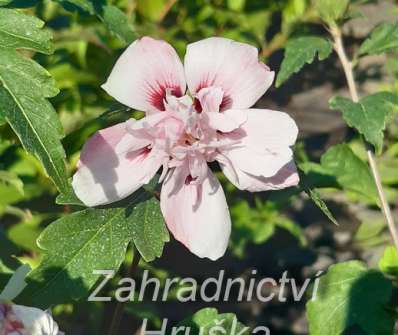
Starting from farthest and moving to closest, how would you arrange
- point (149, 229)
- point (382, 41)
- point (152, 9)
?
point (152, 9) → point (382, 41) → point (149, 229)

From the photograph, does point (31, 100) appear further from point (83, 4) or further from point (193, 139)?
point (83, 4)

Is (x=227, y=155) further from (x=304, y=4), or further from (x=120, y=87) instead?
(x=304, y=4)

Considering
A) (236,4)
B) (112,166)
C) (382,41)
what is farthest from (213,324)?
(236,4)

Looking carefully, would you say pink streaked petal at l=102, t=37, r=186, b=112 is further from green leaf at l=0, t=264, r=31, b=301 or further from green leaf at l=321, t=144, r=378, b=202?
green leaf at l=321, t=144, r=378, b=202

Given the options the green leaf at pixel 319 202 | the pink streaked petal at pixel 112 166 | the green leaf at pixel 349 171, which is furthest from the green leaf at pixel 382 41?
the pink streaked petal at pixel 112 166

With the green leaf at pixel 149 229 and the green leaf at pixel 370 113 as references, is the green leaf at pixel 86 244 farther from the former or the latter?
the green leaf at pixel 370 113

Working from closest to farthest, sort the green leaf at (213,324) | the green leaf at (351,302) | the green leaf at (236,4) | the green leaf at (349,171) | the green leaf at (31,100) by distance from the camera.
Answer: the green leaf at (31,100), the green leaf at (213,324), the green leaf at (351,302), the green leaf at (349,171), the green leaf at (236,4)

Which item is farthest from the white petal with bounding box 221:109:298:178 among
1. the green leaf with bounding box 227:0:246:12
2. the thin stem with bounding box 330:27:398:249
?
the green leaf with bounding box 227:0:246:12
